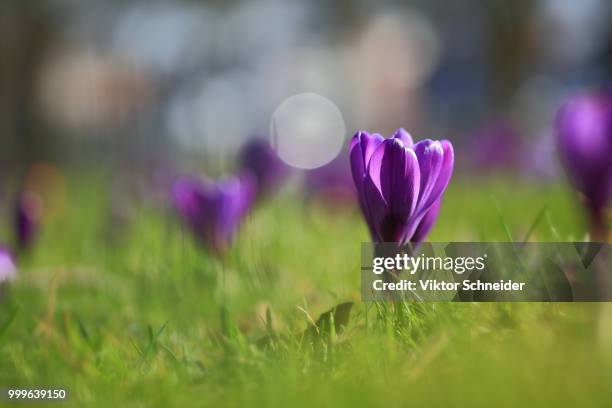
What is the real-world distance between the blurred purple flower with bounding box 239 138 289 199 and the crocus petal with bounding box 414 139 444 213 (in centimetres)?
143

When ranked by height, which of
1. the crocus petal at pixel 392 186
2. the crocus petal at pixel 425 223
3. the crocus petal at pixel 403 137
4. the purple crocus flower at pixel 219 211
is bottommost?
the purple crocus flower at pixel 219 211

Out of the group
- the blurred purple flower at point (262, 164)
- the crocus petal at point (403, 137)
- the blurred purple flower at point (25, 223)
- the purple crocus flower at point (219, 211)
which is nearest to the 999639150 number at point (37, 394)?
the crocus petal at point (403, 137)

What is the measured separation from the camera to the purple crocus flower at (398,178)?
1.20 m

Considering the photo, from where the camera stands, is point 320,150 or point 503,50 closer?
point 503,50

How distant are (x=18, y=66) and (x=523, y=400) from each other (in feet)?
27.9

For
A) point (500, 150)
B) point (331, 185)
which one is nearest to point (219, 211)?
point (331, 185)

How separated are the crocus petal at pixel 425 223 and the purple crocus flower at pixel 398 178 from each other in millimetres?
11

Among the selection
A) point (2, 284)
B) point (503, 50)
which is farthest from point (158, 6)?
point (2, 284)

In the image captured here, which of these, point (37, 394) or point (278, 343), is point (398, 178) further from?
point (37, 394)

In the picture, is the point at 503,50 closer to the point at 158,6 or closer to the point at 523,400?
the point at 158,6

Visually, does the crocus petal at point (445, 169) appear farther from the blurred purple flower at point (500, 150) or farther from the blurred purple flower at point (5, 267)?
the blurred purple flower at point (500, 150)

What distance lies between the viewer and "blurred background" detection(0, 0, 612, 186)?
17.4ft

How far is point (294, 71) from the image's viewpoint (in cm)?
845

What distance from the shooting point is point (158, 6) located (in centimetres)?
1069
